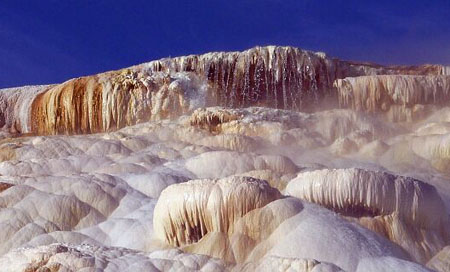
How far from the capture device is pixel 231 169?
27.9ft

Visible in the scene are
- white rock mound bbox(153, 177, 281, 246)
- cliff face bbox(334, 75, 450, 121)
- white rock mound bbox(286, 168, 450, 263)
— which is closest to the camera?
white rock mound bbox(153, 177, 281, 246)

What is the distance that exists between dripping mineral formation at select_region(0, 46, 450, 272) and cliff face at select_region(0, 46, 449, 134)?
0.09ft

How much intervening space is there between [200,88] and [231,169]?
5.70 metres

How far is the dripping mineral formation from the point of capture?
5.22 m

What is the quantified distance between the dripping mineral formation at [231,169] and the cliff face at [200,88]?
0.09 ft

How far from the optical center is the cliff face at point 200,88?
1386 centimetres

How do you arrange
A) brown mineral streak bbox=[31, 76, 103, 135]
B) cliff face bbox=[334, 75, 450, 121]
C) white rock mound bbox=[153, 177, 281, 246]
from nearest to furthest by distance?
white rock mound bbox=[153, 177, 281, 246], cliff face bbox=[334, 75, 450, 121], brown mineral streak bbox=[31, 76, 103, 135]

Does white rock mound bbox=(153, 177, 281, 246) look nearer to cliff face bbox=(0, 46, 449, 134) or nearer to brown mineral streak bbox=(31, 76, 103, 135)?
cliff face bbox=(0, 46, 449, 134)

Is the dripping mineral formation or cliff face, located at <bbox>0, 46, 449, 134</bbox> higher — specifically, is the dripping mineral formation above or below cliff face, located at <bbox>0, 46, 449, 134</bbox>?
below

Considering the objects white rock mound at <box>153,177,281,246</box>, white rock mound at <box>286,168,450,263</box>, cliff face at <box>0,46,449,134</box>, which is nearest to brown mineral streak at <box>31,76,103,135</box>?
cliff face at <box>0,46,449,134</box>

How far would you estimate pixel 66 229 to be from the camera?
693 centimetres

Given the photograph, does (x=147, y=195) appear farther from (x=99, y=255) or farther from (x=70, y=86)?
(x=70, y=86)

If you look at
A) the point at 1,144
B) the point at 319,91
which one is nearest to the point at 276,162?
the point at 1,144

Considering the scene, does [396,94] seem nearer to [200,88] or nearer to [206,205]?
[200,88]
